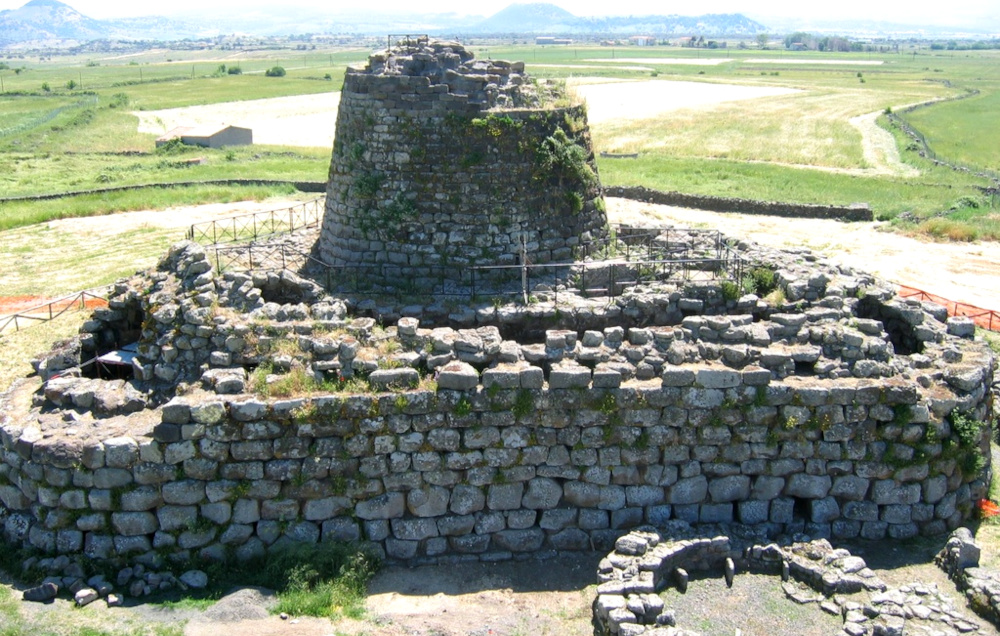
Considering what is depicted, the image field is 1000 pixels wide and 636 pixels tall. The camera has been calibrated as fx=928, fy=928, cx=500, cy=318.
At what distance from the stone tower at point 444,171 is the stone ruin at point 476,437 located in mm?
2212

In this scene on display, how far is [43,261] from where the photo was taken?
30.6 metres

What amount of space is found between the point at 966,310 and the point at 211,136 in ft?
168

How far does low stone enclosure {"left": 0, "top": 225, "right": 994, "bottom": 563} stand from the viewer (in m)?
11.9

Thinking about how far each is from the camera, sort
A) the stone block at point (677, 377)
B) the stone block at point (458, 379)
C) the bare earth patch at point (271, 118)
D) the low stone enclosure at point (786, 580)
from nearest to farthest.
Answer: the low stone enclosure at point (786, 580) → the stone block at point (458, 379) → the stone block at point (677, 377) → the bare earth patch at point (271, 118)

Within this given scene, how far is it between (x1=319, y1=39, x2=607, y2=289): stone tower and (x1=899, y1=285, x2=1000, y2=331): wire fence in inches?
455

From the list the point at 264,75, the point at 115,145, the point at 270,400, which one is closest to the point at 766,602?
the point at 270,400

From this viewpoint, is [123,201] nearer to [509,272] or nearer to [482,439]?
[509,272]

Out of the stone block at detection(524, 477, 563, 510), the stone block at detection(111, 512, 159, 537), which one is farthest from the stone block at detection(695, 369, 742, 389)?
the stone block at detection(111, 512, 159, 537)

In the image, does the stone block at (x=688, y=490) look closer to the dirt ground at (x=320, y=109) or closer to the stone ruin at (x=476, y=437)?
the stone ruin at (x=476, y=437)

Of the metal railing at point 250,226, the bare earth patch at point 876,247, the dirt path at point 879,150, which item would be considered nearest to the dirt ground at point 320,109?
the dirt path at point 879,150

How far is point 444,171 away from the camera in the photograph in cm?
1540

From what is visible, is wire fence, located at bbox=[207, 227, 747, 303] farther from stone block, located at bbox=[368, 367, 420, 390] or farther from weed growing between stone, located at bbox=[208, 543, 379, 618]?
weed growing between stone, located at bbox=[208, 543, 379, 618]

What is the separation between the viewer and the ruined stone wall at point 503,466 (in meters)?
11.8

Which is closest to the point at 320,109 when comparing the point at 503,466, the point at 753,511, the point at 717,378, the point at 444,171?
the point at 444,171
